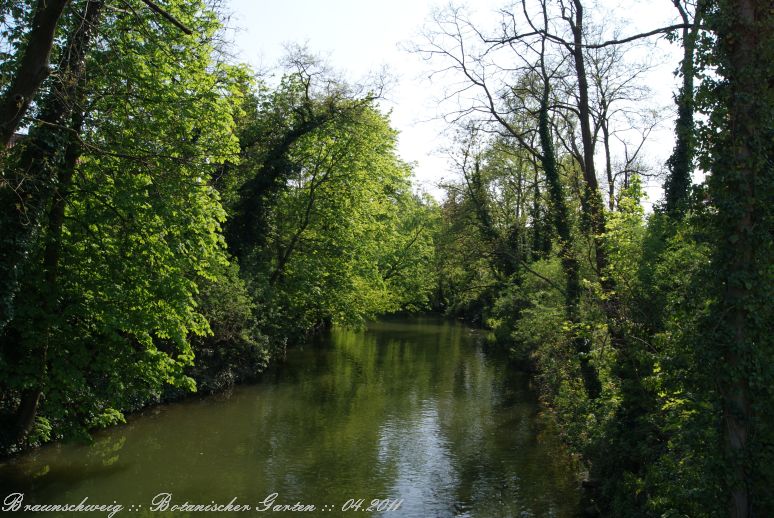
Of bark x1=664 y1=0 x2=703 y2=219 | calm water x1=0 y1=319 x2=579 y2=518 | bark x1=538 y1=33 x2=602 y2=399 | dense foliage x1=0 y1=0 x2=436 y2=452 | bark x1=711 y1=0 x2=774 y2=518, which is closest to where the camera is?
bark x1=711 y1=0 x2=774 y2=518

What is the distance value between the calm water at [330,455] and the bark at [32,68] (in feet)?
21.5

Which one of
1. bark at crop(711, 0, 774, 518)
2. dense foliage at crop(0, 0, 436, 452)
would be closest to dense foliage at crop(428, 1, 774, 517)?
bark at crop(711, 0, 774, 518)

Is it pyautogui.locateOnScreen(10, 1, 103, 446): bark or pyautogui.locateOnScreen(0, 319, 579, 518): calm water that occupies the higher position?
pyautogui.locateOnScreen(10, 1, 103, 446): bark

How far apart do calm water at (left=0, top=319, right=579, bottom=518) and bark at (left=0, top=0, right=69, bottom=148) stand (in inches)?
258

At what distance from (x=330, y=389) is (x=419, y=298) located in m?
23.5

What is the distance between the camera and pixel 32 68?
21.1 feet

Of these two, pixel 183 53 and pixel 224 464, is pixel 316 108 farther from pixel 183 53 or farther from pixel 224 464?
pixel 224 464

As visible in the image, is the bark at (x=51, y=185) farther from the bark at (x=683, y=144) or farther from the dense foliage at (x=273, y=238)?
the bark at (x=683, y=144)

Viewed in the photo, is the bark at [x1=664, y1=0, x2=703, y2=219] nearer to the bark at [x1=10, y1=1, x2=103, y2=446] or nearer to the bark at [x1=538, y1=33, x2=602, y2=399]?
the bark at [x1=538, y1=33, x2=602, y2=399]

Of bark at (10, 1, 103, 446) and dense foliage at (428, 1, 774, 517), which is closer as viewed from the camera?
dense foliage at (428, 1, 774, 517)

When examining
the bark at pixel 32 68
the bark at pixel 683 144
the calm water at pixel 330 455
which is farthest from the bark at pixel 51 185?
the bark at pixel 683 144

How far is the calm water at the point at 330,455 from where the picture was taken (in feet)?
34.5

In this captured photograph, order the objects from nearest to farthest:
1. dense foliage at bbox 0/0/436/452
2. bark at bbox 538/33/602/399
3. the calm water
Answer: dense foliage at bbox 0/0/436/452
the calm water
bark at bbox 538/33/602/399

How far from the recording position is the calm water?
10.5 meters
